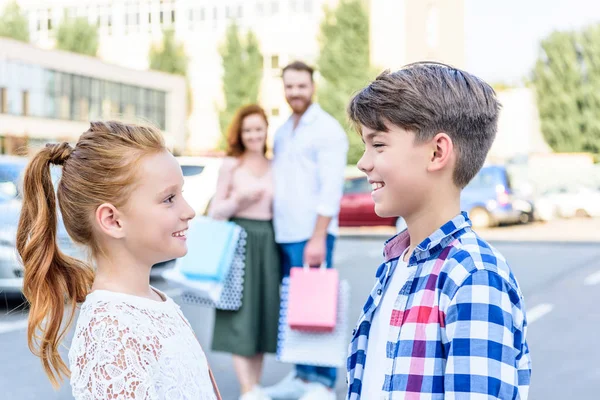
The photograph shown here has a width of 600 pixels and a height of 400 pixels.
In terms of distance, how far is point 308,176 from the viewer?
4969 mm

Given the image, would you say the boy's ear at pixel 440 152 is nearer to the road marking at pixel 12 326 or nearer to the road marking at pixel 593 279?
the road marking at pixel 12 326

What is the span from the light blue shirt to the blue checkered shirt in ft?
10.3

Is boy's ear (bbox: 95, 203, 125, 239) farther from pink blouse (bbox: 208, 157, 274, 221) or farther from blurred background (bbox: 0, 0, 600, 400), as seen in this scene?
blurred background (bbox: 0, 0, 600, 400)

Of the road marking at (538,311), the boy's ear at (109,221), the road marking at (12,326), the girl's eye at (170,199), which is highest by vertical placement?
the girl's eye at (170,199)

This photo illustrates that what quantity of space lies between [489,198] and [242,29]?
40487 millimetres

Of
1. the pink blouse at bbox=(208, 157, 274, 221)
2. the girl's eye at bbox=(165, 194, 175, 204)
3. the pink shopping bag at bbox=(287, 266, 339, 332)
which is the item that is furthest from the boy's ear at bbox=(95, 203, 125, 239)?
the pink blouse at bbox=(208, 157, 274, 221)

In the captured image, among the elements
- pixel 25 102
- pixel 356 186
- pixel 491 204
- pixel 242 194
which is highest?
pixel 242 194

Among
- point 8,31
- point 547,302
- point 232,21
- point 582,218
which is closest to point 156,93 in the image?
point 232,21

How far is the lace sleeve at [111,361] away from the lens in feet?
5.55

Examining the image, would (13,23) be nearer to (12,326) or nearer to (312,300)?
(12,326)

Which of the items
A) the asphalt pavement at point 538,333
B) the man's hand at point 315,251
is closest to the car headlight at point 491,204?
the asphalt pavement at point 538,333

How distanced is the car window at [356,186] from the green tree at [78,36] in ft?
147

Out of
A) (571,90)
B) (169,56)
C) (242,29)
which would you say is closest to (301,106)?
(571,90)

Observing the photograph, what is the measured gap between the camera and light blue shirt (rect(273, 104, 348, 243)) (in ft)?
16.2
